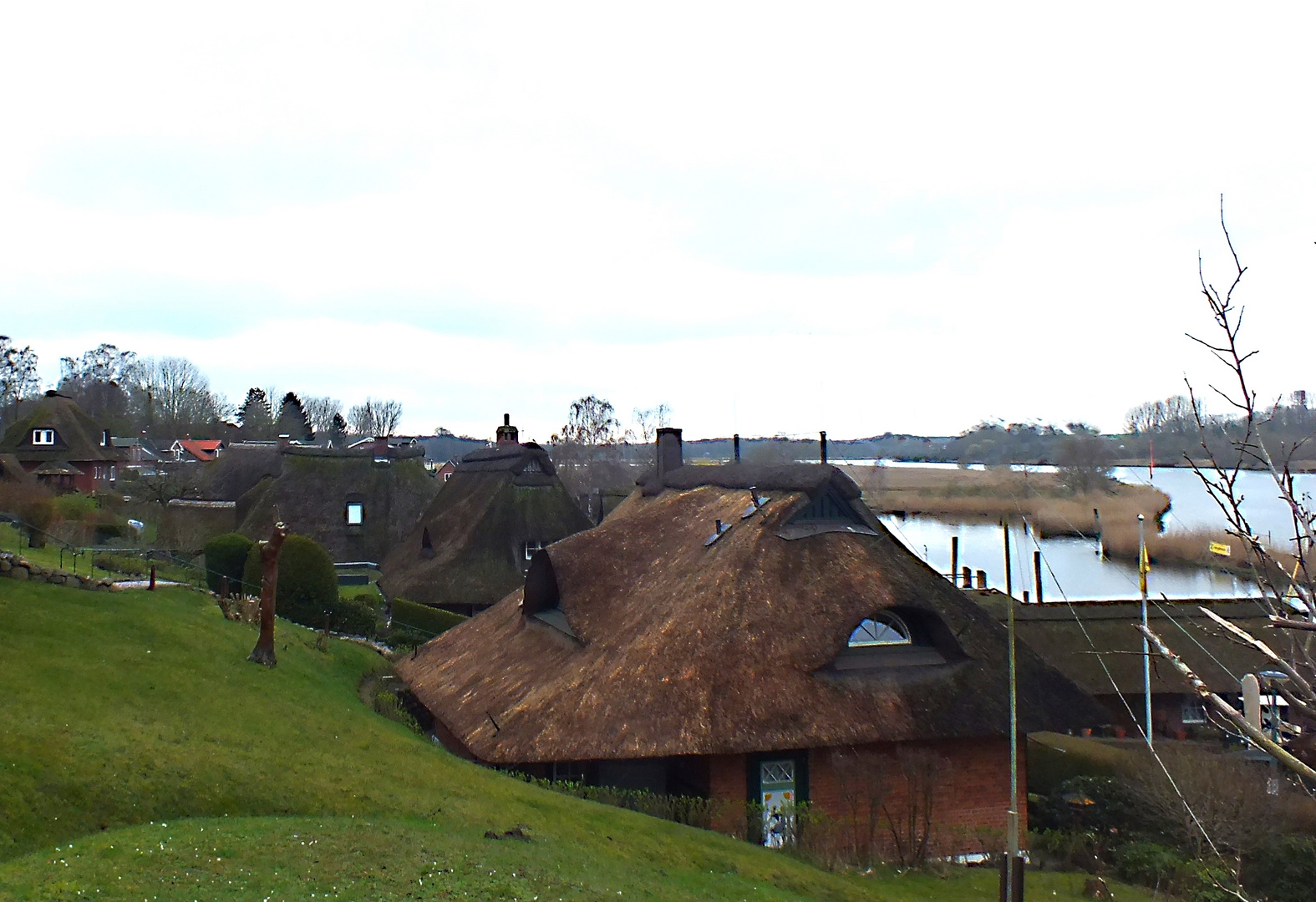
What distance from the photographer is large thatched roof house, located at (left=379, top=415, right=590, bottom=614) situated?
31.8m

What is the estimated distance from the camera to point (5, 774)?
10391 millimetres

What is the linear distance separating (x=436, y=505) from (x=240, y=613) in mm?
14323

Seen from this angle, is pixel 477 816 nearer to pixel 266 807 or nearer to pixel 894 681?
pixel 266 807

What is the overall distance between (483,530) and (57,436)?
108 ft

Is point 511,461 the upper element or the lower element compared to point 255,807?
upper

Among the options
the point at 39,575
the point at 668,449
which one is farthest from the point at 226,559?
the point at 668,449

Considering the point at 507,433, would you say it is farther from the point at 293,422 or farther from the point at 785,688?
the point at 293,422

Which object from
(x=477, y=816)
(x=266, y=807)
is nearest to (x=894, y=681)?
(x=477, y=816)

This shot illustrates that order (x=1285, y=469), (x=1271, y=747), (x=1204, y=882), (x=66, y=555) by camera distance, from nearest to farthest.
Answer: (x=1271, y=747) → (x=1285, y=469) → (x=1204, y=882) → (x=66, y=555)

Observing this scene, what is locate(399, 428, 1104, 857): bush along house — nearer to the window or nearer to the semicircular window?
the semicircular window

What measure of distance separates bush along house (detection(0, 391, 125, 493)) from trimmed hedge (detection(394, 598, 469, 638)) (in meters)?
28.7

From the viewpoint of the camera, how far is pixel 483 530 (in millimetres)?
33031

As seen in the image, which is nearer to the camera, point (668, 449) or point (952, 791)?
point (952, 791)

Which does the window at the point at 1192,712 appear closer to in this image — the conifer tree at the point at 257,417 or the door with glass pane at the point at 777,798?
the door with glass pane at the point at 777,798
